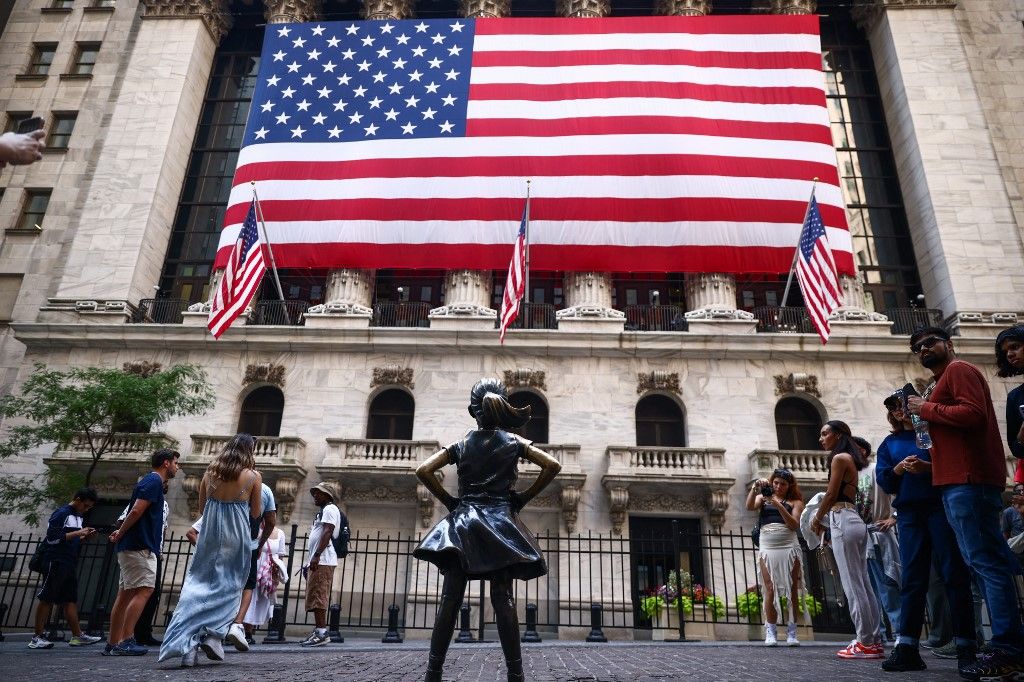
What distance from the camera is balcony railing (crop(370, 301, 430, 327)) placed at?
915 inches

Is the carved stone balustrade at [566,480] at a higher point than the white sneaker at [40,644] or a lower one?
higher

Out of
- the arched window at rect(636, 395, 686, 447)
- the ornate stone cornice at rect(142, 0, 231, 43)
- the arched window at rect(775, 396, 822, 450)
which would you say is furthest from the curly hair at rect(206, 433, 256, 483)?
the ornate stone cornice at rect(142, 0, 231, 43)

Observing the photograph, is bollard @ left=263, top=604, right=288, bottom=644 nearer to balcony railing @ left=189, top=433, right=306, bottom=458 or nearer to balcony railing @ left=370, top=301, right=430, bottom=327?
balcony railing @ left=189, top=433, right=306, bottom=458

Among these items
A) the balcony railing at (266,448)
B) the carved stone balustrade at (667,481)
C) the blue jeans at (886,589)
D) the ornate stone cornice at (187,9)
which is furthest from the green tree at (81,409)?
the ornate stone cornice at (187,9)

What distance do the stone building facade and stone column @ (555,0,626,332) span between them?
0.08 metres

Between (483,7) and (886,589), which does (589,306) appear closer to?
(483,7)

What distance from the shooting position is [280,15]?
28094 mm

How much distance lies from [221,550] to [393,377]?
14895 millimetres

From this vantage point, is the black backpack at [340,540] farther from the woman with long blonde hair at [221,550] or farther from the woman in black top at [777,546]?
the woman in black top at [777,546]

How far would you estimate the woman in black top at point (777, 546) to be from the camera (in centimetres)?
907

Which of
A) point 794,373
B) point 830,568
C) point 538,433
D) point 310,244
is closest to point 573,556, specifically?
point 538,433

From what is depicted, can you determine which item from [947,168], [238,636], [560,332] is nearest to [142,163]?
[560,332]

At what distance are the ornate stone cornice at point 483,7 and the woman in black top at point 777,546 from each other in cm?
2433

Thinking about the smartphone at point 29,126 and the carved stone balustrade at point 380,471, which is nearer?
the smartphone at point 29,126
